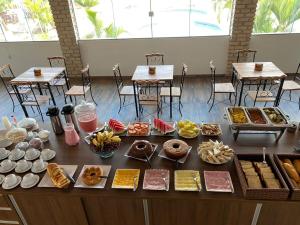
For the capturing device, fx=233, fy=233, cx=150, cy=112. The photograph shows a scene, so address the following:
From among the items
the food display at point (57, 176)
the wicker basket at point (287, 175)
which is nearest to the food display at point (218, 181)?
the wicker basket at point (287, 175)

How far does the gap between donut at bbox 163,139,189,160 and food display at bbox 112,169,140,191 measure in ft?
0.80

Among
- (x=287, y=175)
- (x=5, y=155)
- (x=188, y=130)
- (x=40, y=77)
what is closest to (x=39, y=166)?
(x=5, y=155)

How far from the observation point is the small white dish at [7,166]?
1.64 metres

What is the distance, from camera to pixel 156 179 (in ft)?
4.94

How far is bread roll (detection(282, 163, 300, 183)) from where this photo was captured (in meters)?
1.42

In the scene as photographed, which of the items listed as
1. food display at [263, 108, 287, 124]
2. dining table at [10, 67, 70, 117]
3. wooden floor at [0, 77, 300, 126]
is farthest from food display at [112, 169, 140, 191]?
dining table at [10, 67, 70, 117]

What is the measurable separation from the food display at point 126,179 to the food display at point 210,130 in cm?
64

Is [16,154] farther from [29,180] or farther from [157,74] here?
[157,74]

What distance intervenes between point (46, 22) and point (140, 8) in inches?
81.0

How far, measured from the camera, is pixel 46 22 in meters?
5.02

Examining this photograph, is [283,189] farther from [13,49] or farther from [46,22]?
[13,49]

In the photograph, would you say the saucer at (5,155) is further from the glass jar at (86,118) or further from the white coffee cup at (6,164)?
the glass jar at (86,118)

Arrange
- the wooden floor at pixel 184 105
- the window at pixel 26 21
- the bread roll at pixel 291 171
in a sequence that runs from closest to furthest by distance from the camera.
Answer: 1. the bread roll at pixel 291 171
2. the wooden floor at pixel 184 105
3. the window at pixel 26 21

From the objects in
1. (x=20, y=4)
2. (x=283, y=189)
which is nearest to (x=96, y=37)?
(x=20, y=4)
